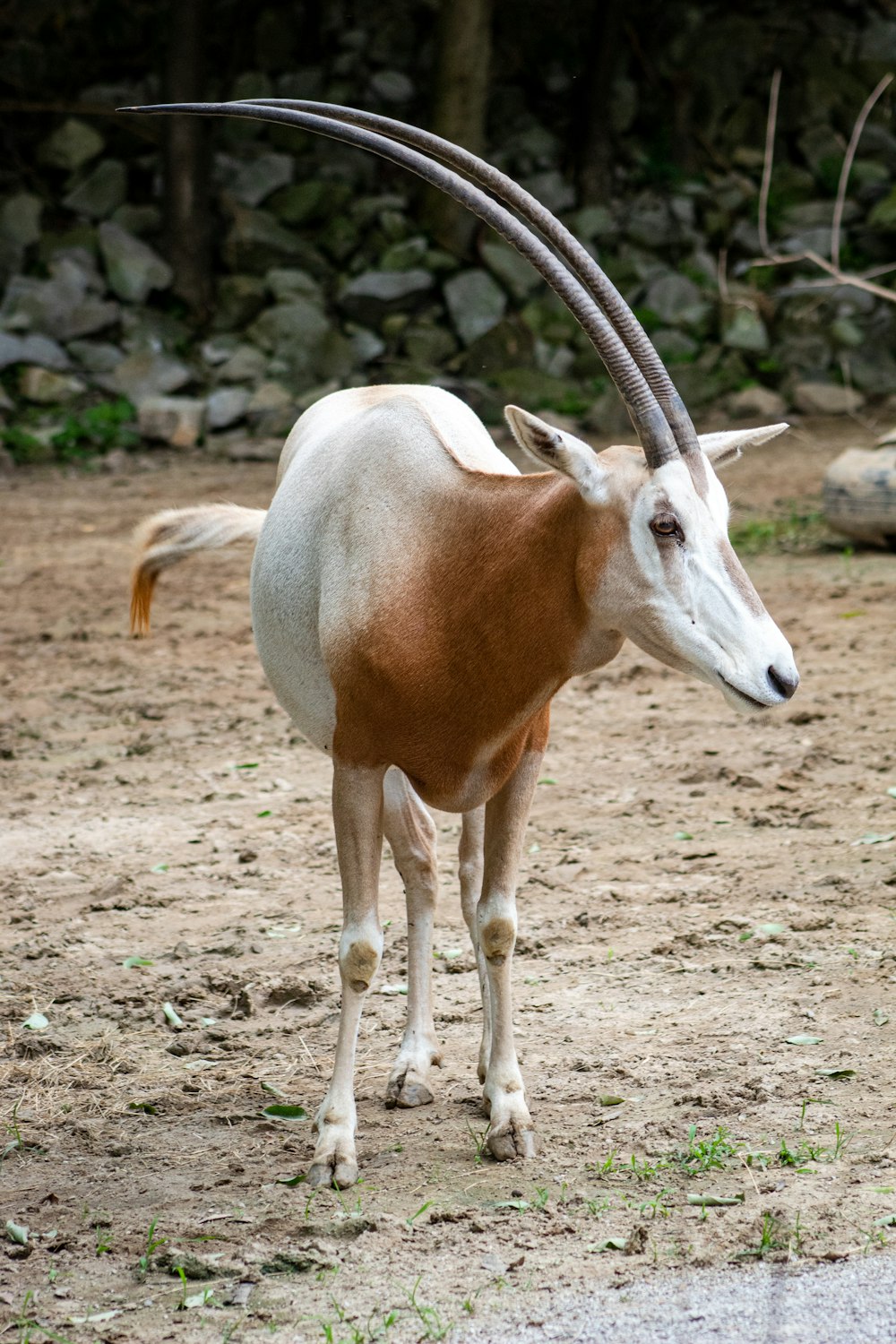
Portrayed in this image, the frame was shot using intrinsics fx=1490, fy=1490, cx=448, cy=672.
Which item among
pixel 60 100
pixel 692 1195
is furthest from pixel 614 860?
pixel 60 100

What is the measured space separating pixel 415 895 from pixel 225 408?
969cm

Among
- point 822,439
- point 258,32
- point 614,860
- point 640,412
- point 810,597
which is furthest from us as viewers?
point 258,32

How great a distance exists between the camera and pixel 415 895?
3.82 m

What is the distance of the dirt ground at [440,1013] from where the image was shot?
2.90m

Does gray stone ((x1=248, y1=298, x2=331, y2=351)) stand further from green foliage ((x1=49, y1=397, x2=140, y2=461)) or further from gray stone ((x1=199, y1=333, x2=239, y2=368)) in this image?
green foliage ((x1=49, y1=397, x2=140, y2=461))

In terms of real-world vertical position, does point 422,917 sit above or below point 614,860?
above

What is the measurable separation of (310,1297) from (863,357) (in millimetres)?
12395

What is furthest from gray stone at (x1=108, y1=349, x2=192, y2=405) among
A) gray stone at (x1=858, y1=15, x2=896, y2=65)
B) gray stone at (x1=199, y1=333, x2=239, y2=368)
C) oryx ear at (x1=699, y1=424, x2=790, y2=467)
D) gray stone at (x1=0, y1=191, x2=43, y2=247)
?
oryx ear at (x1=699, y1=424, x2=790, y2=467)

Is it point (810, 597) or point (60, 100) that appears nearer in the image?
point (810, 597)

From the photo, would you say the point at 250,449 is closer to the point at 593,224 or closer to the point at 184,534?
the point at 593,224

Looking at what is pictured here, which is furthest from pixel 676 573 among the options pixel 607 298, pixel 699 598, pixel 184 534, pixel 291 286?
pixel 291 286

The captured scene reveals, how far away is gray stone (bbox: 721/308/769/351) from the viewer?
13.6m

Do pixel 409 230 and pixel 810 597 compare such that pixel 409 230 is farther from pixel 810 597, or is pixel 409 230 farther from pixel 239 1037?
pixel 239 1037

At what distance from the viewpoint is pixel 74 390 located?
1308 cm
